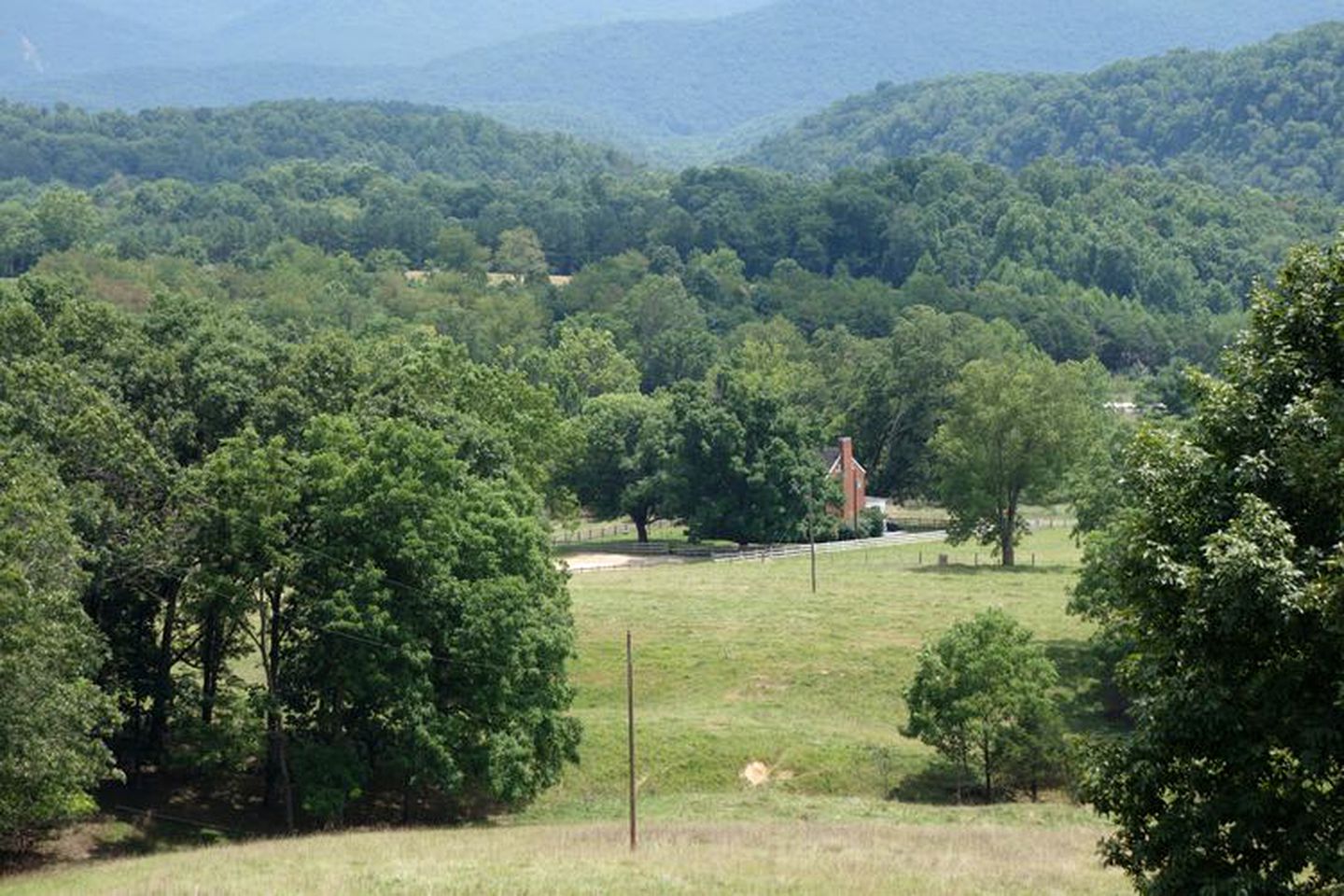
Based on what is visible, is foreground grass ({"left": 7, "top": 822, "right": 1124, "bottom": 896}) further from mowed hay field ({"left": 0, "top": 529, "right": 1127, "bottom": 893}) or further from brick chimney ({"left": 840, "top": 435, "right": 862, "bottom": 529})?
brick chimney ({"left": 840, "top": 435, "right": 862, "bottom": 529})

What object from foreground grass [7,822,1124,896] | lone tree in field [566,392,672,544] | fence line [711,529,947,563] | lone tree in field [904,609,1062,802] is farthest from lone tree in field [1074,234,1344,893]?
lone tree in field [566,392,672,544]

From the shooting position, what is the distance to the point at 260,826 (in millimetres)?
45250

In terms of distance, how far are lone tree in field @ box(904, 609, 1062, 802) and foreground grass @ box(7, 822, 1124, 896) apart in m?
8.38

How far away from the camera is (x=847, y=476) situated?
102375 mm

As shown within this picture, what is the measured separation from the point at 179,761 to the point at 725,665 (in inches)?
844

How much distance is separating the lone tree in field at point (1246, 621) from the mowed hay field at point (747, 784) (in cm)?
994

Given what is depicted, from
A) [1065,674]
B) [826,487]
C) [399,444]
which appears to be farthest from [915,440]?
[399,444]

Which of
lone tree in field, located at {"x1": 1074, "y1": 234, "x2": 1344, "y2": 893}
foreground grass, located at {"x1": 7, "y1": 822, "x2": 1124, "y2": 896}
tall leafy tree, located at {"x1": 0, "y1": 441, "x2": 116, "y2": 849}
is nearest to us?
lone tree in field, located at {"x1": 1074, "y1": 234, "x2": 1344, "y2": 893}

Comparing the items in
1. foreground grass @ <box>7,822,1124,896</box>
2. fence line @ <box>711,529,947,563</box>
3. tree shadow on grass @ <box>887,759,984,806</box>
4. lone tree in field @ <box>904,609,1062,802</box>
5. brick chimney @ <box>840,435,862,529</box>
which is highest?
brick chimney @ <box>840,435,862,529</box>

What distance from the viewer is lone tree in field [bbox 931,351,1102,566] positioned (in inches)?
3408

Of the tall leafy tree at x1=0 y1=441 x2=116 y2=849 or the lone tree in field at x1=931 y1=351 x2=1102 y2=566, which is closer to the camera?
the tall leafy tree at x1=0 y1=441 x2=116 y2=849

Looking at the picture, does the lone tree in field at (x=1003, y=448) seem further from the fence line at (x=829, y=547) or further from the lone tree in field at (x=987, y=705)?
the lone tree in field at (x=987, y=705)

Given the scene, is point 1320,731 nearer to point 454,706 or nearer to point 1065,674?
point 454,706

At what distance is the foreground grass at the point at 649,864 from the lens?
32.6 meters
